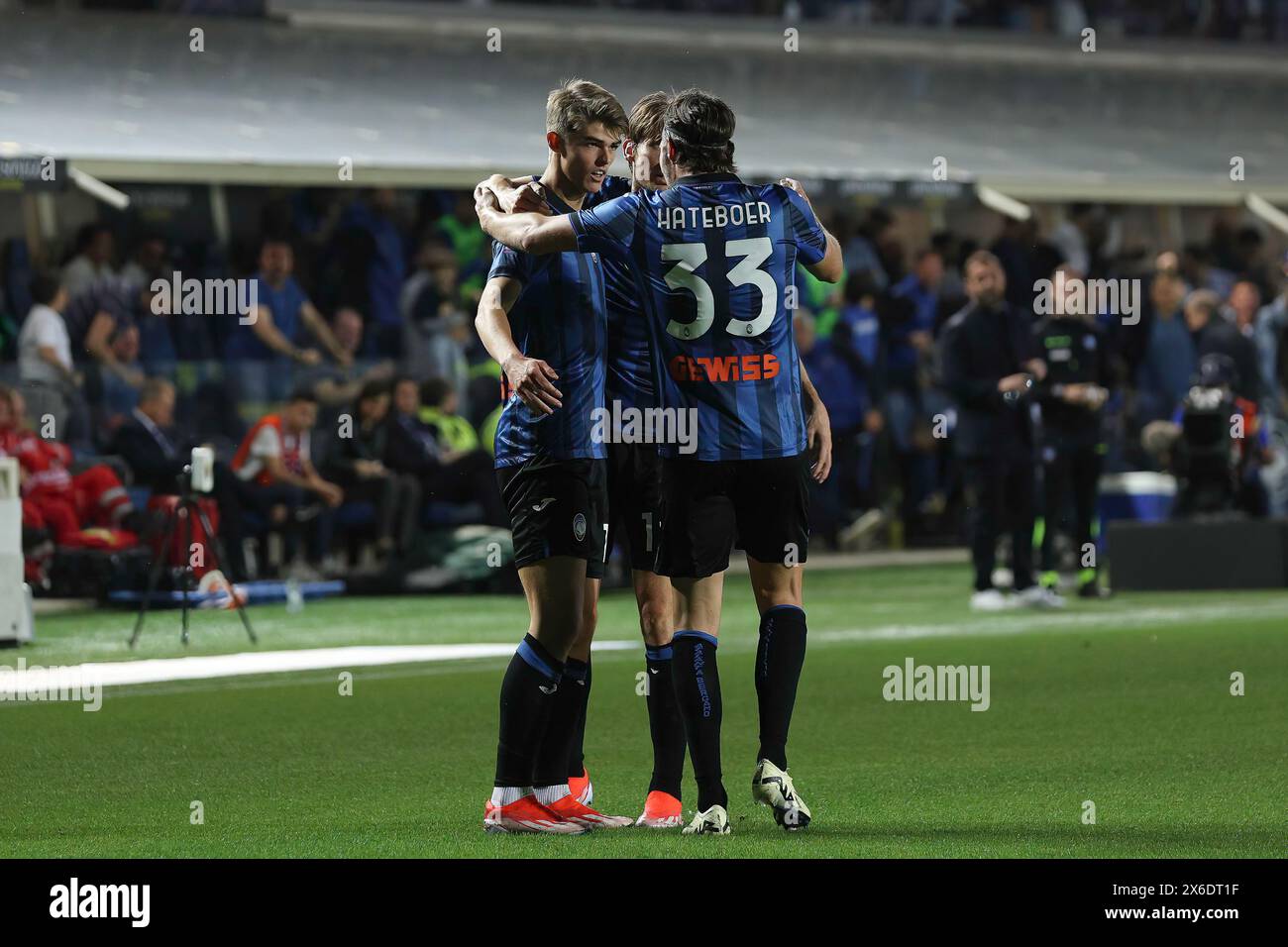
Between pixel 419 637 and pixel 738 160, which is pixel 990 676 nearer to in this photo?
pixel 419 637

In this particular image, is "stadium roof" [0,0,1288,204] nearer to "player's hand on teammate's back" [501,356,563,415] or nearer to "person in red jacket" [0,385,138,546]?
"person in red jacket" [0,385,138,546]

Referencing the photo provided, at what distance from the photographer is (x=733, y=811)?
23.9 ft

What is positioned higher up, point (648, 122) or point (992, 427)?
point (648, 122)

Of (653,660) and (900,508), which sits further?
(900,508)

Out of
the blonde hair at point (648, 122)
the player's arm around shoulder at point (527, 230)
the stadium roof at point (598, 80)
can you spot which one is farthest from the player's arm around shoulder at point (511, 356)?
the stadium roof at point (598, 80)

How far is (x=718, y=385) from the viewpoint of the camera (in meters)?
6.74

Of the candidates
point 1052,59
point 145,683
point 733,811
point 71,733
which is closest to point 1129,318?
point 1052,59

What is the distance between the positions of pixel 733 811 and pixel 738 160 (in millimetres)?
14125

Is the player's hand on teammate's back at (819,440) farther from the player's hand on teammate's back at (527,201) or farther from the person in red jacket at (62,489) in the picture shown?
the person in red jacket at (62,489)

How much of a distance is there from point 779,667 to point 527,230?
1504 mm

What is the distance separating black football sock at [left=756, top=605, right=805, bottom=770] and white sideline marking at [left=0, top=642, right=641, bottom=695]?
5.99 m

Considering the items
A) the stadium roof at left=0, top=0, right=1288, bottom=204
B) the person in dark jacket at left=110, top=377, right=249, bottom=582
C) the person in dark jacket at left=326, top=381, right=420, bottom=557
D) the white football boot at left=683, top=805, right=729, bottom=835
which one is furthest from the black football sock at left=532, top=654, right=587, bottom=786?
the stadium roof at left=0, top=0, right=1288, bottom=204

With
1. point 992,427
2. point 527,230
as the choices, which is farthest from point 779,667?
point 992,427

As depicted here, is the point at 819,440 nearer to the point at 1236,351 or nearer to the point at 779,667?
the point at 779,667
